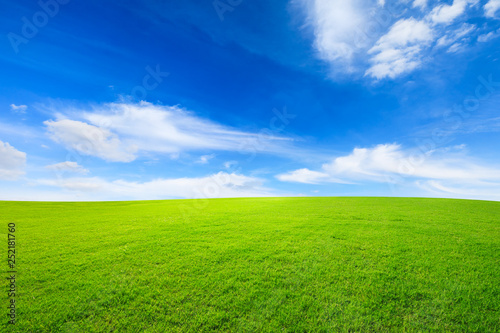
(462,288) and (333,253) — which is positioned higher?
(333,253)

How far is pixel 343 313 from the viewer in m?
6.56

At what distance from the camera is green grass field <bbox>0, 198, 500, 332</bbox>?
630 centimetres

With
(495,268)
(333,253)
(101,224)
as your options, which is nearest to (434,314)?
(333,253)

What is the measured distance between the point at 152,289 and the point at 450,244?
14527 mm

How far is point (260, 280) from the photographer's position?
316 inches

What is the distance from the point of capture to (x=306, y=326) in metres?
6.10

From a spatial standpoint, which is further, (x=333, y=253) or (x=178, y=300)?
(x=333, y=253)

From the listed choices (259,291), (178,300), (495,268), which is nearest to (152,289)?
(178,300)

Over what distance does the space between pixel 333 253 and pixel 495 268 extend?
6559 mm

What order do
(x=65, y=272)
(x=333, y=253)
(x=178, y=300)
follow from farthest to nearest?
(x=333, y=253) → (x=65, y=272) → (x=178, y=300)

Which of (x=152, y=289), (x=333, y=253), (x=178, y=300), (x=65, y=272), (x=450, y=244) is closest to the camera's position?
(x=178, y=300)

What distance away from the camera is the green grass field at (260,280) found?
6305mm

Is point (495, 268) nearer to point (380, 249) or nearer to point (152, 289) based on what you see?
point (380, 249)

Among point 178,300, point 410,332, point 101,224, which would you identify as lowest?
point 410,332
